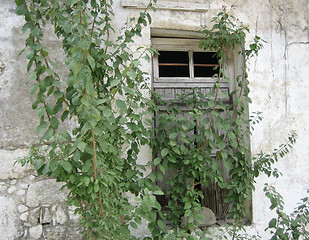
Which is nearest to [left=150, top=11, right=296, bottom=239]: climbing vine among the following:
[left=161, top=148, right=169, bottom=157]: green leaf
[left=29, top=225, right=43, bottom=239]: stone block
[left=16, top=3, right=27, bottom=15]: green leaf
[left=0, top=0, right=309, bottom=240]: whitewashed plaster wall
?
[left=161, top=148, right=169, bottom=157]: green leaf

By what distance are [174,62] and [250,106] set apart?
37.7 inches

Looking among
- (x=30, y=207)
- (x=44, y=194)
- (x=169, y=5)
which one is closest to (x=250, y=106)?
(x=169, y=5)

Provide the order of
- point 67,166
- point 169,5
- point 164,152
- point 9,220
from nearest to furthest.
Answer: point 67,166
point 164,152
point 9,220
point 169,5

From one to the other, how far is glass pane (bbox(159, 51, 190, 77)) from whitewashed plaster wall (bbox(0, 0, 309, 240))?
0.36 metres

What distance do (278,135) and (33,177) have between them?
2404 mm

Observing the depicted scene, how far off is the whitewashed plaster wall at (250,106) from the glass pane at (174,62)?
0.36 m

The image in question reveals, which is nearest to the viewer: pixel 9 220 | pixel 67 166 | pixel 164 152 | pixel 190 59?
pixel 67 166

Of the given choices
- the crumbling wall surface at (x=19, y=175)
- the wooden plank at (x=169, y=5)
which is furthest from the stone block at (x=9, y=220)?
the wooden plank at (x=169, y=5)

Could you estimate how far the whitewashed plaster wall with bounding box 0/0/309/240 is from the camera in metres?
2.56

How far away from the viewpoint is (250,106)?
117 inches

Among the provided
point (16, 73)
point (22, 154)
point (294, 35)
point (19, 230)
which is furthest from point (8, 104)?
point (294, 35)

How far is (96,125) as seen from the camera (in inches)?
66.2

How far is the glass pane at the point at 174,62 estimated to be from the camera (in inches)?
128

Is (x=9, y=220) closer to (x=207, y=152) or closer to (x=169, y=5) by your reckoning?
(x=207, y=152)
